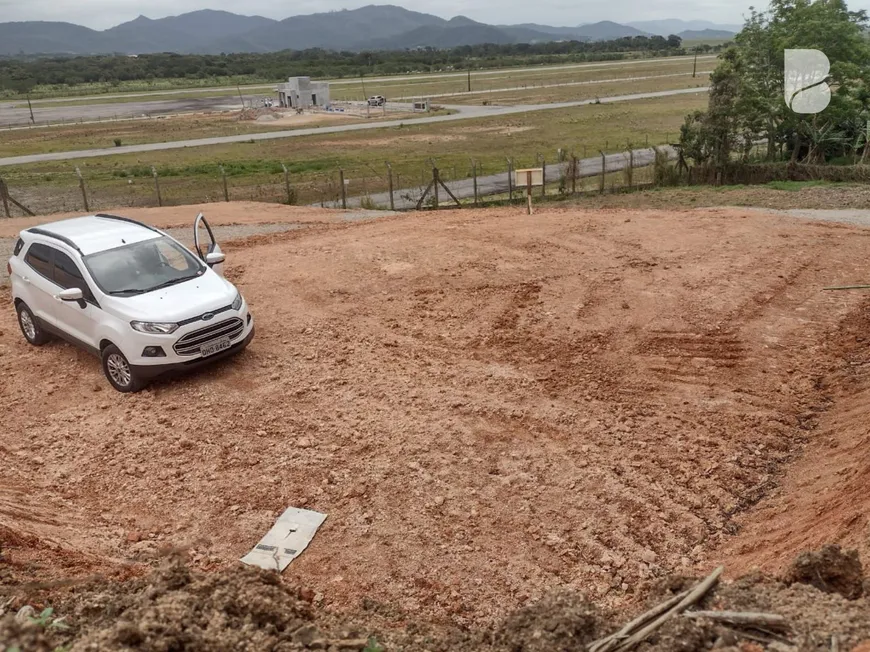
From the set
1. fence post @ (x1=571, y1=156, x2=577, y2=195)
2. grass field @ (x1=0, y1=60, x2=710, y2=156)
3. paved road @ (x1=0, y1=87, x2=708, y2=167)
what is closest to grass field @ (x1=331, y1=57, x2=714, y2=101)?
grass field @ (x1=0, y1=60, x2=710, y2=156)

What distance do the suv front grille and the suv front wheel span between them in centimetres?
72

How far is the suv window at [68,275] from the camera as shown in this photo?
933 cm

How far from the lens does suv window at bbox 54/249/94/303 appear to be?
9.33m

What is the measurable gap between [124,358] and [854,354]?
32.5 feet

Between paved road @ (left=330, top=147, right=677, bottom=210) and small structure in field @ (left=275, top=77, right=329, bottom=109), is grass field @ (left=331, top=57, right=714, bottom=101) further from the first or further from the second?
paved road @ (left=330, top=147, right=677, bottom=210)

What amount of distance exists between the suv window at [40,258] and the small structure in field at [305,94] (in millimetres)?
68696

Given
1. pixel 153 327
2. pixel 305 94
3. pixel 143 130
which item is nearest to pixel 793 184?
pixel 153 327

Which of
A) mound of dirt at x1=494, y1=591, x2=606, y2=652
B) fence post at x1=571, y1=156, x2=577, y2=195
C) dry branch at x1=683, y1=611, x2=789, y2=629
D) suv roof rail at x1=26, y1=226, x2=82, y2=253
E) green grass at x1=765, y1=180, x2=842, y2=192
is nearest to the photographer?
dry branch at x1=683, y1=611, x2=789, y2=629

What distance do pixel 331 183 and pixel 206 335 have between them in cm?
2351

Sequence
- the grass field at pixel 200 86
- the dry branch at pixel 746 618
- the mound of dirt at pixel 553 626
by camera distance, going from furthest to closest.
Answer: the grass field at pixel 200 86 → the mound of dirt at pixel 553 626 → the dry branch at pixel 746 618

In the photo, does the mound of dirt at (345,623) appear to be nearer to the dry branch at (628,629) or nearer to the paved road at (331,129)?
the dry branch at (628,629)

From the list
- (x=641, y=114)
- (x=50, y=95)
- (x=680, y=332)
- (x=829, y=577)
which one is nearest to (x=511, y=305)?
(x=680, y=332)

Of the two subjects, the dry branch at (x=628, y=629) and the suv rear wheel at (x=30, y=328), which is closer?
the dry branch at (x=628, y=629)

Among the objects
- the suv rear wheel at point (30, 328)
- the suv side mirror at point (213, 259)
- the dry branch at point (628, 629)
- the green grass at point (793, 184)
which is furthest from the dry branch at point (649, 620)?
the green grass at point (793, 184)
